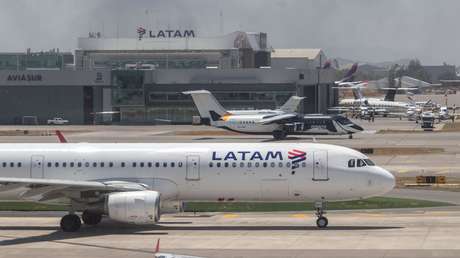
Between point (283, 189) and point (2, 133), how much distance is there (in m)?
80.0

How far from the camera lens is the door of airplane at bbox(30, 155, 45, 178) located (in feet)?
124

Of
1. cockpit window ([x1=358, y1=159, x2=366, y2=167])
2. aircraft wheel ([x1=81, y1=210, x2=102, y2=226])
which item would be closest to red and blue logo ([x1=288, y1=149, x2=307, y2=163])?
cockpit window ([x1=358, y1=159, x2=366, y2=167])

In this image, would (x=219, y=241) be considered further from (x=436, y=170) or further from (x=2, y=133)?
(x=2, y=133)

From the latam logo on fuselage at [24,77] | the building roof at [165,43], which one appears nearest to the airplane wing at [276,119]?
the latam logo on fuselage at [24,77]

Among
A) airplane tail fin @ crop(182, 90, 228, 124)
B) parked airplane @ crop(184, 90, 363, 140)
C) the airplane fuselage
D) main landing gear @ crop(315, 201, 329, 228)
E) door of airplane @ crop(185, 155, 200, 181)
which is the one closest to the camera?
the airplane fuselage

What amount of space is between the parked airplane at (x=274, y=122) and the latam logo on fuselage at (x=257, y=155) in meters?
60.6

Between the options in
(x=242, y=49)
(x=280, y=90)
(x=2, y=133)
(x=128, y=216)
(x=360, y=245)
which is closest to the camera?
(x=360, y=245)

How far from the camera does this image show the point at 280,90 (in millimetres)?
141125

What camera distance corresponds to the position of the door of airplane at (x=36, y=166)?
1489 inches

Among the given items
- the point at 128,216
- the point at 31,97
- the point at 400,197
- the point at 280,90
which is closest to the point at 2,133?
the point at 31,97

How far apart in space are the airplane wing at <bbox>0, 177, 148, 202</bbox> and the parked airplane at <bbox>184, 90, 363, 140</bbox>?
61771mm

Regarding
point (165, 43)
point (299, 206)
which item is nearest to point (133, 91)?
point (165, 43)

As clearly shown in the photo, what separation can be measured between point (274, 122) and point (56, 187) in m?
64.2

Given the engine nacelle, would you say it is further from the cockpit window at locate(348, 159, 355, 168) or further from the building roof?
the building roof
